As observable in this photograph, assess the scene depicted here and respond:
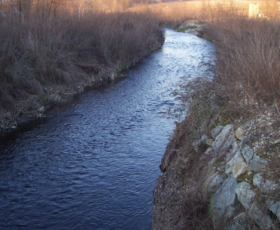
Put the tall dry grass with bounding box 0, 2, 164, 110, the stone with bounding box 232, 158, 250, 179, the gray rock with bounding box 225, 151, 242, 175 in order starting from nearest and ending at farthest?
the stone with bounding box 232, 158, 250, 179 < the gray rock with bounding box 225, 151, 242, 175 < the tall dry grass with bounding box 0, 2, 164, 110

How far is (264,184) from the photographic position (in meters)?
3.86

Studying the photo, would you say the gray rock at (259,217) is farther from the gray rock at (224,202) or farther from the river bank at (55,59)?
the river bank at (55,59)

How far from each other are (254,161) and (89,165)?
484 cm

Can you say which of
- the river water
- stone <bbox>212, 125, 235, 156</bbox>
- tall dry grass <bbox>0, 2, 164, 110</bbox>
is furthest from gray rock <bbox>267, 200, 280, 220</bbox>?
tall dry grass <bbox>0, 2, 164, 110</bbox>

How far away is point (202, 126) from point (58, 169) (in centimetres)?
396

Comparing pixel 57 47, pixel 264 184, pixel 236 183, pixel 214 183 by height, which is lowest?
pixel 214 183

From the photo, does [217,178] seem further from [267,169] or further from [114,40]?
[114,40]

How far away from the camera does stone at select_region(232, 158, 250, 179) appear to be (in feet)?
14.6

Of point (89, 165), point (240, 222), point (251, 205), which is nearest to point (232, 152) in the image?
point (251, 205)

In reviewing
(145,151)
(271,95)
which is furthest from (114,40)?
(271,95)

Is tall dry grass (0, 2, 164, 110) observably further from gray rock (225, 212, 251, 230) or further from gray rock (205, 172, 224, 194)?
gray rock (225, 212, 251, 230)

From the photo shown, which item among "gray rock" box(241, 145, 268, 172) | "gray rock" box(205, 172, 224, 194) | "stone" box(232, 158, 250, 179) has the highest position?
"gray rock" box(241, 145, 268, 172)

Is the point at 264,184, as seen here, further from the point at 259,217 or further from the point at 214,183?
the point at 214,183

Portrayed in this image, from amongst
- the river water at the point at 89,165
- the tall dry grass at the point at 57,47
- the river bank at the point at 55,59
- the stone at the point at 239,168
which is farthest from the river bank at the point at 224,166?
the tall dry grass at the point at 57,47
